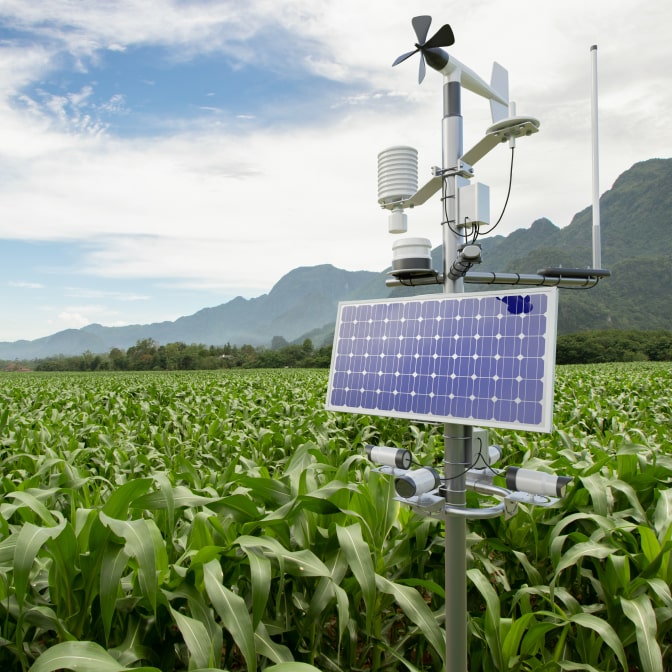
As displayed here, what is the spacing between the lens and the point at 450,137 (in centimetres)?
229

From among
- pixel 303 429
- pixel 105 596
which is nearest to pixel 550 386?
pixel 105 596

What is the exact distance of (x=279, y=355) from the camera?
5416 cm

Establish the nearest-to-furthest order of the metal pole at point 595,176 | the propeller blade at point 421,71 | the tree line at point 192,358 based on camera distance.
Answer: the propeller blade at point 421,71 < the metal pole at point 595,176 < the tree line at point 192,358

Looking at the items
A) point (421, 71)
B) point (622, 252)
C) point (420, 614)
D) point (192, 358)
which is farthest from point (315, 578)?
point (622, 252)

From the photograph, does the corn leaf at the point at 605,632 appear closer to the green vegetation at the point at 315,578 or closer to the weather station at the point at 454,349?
the green vegetation at the point at 315,578

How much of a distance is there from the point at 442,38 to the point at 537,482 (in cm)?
180

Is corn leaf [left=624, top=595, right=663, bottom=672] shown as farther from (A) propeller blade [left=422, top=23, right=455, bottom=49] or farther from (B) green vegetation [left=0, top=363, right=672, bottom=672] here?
(A) propeller blade [left=422, top=23, right=455, bottom=49]

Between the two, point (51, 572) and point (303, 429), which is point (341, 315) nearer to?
point (51, 572)

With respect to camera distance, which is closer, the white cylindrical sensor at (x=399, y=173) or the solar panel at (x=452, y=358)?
the solar panel at (x=452, y=358)

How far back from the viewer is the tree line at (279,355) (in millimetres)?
46625

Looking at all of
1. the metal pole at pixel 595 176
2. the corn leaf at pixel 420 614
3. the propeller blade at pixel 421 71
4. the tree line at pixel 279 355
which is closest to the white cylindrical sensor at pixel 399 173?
the propeller blade at pixel 421 71

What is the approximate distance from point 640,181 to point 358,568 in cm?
13406

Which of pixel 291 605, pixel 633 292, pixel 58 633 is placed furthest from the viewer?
pixel 633 292

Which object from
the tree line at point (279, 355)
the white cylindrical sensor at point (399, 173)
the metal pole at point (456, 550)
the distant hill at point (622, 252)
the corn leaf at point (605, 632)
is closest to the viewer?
the metal pole at point (456, 550)
